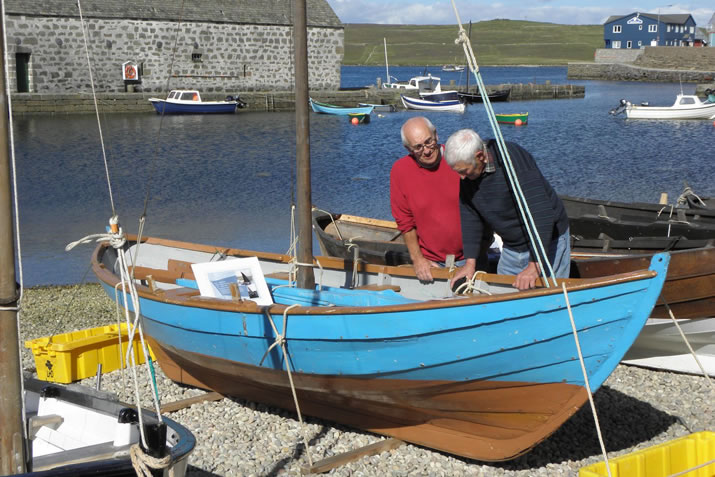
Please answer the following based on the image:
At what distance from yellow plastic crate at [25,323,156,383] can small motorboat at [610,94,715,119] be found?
35.3 metres

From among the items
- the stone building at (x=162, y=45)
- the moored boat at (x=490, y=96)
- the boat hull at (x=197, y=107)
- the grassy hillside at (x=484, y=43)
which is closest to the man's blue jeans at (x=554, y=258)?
the stone building at (x=162, y=45)

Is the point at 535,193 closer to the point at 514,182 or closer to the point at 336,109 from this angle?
the point at 514,182

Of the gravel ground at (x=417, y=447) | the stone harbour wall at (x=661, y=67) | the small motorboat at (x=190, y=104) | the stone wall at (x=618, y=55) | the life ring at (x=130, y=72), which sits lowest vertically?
the gravel ground at (x=417, y=447)

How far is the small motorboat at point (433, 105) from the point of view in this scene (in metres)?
46.9

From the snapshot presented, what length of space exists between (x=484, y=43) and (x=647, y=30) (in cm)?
4162

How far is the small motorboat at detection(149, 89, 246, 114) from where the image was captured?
40531 mm

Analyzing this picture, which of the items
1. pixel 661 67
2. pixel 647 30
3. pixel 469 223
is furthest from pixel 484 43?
pixel 469 223

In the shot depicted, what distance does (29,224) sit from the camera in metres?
17.1

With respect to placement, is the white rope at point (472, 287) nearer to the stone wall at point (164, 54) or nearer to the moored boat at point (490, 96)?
the stone wall at point (164, 54)

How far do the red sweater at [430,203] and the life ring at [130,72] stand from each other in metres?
37.7

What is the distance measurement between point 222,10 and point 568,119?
59.5 ft

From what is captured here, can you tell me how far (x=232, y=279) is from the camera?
23.1ft

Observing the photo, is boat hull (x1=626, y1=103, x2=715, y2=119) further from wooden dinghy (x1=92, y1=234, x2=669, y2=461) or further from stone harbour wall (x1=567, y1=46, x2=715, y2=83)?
wooden dinghy (x1=92, y1=234, x2=669, y2=461)

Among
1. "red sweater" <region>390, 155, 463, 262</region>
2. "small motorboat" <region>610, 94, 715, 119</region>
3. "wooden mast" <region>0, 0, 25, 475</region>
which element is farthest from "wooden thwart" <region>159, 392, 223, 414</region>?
"small motorboat" <region>610, 94, 715, 119</region>
